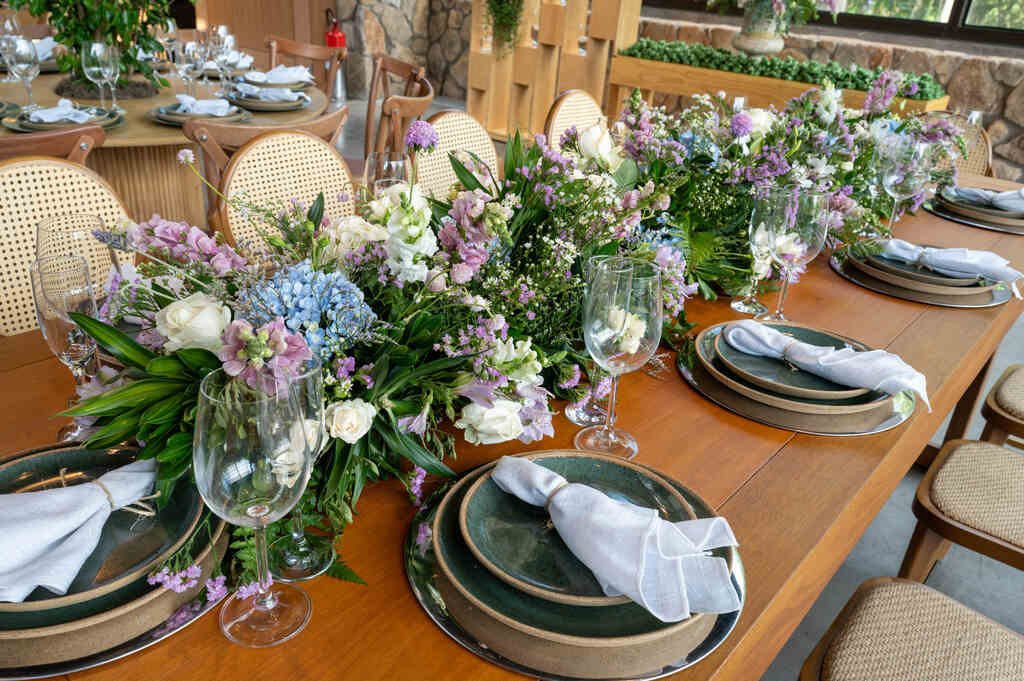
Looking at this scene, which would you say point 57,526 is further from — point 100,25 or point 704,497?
point 100,25

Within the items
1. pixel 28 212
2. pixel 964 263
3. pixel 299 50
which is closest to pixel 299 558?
pixel 28 212

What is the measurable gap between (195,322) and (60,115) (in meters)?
2.22

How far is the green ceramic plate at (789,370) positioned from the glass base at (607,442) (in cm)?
25

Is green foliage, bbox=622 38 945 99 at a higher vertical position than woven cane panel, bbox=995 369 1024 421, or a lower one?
higher

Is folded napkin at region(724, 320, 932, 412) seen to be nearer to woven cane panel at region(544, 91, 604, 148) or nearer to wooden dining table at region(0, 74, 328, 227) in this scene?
woven cane panel at region(544, 91, 604, 148)

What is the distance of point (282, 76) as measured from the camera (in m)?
3.31

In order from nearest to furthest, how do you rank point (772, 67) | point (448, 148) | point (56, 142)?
point (56, 142) < point (448, 148) < point (772, 67)

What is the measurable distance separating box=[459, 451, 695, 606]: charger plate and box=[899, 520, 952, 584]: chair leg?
970mm

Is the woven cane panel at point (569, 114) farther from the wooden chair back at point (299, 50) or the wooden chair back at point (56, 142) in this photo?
the wooden chair back at point (299, 50)

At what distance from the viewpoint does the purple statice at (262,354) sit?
603 mm

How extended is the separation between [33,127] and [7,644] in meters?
2.29

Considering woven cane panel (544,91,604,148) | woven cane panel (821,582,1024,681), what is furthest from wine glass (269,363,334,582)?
woven cane panel (544,91,604,148)

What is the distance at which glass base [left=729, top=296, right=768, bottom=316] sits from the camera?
1.55 meters

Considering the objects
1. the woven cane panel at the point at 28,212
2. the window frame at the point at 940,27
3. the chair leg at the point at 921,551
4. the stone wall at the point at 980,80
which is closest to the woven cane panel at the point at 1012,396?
the chair leg at the point at 921,551
